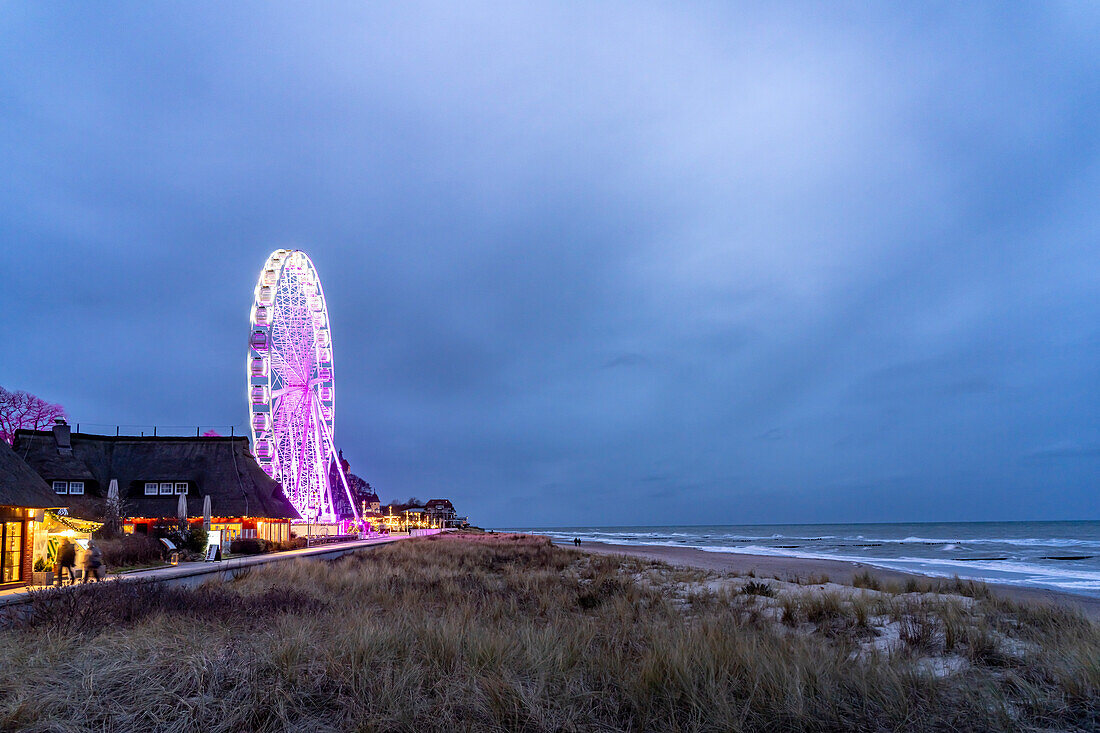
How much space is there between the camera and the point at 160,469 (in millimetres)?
35844

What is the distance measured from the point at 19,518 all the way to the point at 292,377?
982 inches

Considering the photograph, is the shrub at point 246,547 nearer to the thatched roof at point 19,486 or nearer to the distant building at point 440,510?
the thatched roof at point 19,486

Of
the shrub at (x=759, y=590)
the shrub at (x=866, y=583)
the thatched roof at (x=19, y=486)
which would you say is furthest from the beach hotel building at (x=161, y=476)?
the shrub at (x=866, y=583)

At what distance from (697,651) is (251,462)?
126ft

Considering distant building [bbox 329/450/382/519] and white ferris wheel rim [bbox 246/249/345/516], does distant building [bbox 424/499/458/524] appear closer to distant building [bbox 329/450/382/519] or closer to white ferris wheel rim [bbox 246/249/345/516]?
distant building [bbox 329/450/382/519]

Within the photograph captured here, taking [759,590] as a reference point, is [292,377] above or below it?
above

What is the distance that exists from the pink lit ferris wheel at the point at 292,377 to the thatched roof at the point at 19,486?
2059 cm

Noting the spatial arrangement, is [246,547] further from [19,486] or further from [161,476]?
[19,486]

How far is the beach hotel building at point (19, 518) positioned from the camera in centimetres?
1507

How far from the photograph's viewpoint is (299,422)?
42.8m

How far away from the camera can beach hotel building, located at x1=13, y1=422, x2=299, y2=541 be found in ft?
107

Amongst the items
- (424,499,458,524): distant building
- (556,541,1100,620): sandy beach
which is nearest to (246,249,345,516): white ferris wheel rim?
(556,541,1100,620): sandy beach

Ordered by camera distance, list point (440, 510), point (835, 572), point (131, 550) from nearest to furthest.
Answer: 1. point (131, 550)
2. point (835, 572)
3. point (440, 510)

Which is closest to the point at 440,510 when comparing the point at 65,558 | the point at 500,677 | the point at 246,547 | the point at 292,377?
the point at 292,377
